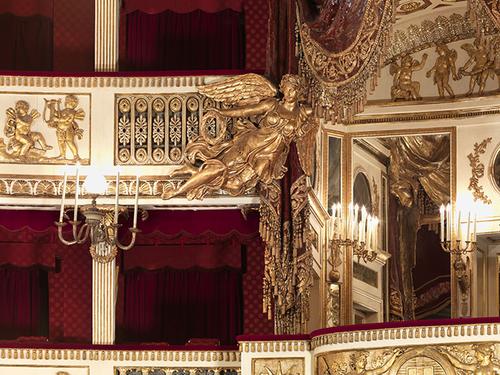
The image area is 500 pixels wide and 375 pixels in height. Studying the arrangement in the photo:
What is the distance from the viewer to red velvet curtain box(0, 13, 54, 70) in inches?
902

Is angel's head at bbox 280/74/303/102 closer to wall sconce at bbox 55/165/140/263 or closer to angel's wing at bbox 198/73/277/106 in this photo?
angel's wing at bbox 198/73/277/106

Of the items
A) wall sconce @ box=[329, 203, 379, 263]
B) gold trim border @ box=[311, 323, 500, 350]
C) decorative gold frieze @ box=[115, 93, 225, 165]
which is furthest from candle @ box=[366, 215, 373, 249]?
gold trim border @ box=[311, 323, 500, 350]

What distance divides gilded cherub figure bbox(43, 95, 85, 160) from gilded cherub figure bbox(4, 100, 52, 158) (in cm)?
16

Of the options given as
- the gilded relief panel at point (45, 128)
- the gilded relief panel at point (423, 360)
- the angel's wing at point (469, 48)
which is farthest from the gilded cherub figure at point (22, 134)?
the angel's wing at point (469, 48)

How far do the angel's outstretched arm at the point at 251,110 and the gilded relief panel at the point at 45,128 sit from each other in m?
1.60

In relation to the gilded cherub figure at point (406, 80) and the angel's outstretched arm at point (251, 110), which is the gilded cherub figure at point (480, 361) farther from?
the gilded cherub figure at point (406, 80)

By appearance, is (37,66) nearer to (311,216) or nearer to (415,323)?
(311,216)

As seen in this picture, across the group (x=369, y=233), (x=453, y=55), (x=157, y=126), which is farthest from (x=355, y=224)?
(x=157, y=126)

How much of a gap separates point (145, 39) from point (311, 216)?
3.01m

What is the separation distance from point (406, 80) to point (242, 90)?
2564 millimetres

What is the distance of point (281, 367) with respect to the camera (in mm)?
20078

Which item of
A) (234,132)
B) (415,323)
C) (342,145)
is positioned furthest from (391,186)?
(415,323)

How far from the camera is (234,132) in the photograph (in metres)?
21.3

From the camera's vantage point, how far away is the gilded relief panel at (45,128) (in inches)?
847
